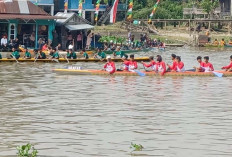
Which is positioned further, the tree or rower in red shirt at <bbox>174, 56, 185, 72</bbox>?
the tree

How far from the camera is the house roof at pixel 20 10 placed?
136 ft

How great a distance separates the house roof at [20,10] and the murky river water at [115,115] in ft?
41.4

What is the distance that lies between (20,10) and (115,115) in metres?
25.2

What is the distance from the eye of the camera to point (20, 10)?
42.2 m

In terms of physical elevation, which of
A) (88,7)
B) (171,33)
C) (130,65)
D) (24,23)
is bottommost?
(130,65)

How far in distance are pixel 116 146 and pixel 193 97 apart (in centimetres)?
913

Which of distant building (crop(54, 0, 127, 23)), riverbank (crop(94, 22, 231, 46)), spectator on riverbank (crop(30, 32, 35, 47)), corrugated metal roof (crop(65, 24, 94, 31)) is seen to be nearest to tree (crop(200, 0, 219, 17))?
riverbank (crop(94, 22, 231, 46))

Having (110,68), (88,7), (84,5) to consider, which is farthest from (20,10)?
(88,7)

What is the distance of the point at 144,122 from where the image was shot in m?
17.2

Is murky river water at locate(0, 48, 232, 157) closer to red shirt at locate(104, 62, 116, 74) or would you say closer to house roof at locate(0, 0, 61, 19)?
red shirt at locate(104, 62, 116, 74)

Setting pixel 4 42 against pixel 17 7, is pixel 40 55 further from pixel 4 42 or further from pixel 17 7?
pixel 17 7

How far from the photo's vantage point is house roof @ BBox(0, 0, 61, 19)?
136 feet

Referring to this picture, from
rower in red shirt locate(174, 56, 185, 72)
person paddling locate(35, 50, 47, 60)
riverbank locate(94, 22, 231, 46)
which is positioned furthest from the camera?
riverbank locate(94, 22, 231, 46)

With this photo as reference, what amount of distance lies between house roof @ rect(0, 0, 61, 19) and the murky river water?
497 inches
